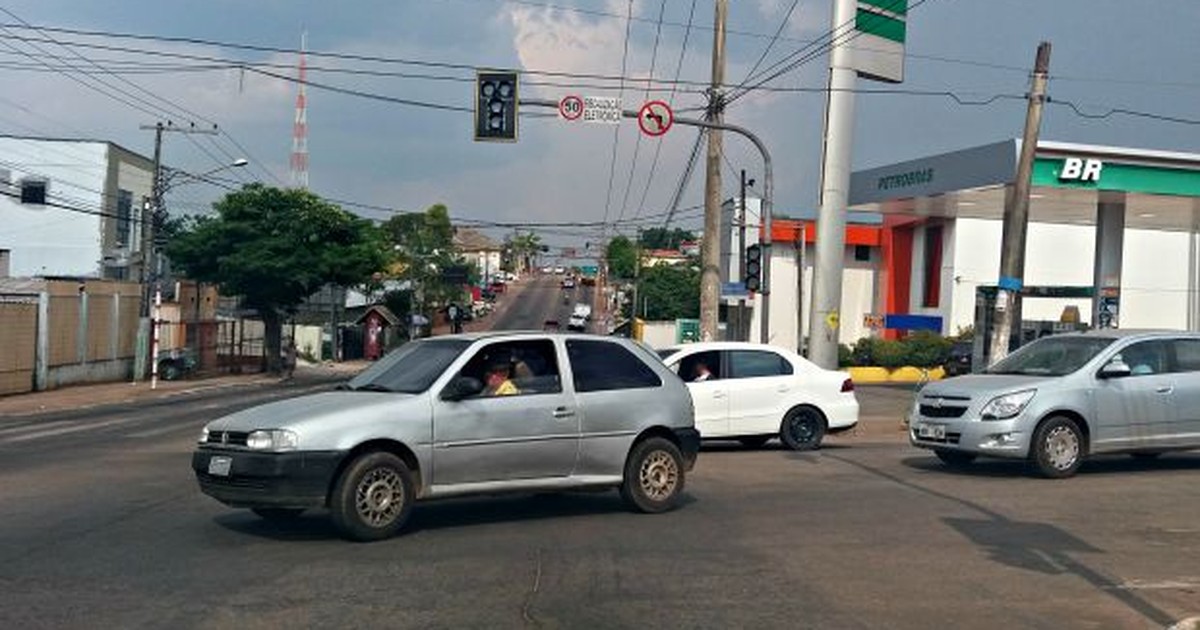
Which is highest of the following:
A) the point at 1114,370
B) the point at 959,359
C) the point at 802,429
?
the point at 1114,370

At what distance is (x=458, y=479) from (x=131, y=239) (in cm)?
6545

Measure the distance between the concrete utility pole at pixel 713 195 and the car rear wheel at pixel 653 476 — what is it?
15163 mm

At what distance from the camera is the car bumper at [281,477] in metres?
9.28

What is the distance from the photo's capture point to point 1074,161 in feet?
96.7

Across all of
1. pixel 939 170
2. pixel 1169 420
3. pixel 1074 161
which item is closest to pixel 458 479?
pixel 1169 420

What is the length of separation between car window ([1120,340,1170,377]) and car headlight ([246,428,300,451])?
9545 mm

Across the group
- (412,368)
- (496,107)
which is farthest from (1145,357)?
(496,107)

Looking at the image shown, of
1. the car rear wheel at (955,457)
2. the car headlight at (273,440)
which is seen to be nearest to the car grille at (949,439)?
the car rear wheel at (955,457)

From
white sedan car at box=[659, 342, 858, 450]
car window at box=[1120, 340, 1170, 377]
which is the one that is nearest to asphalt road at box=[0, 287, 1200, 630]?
car window at box=[1120, 340, 1170, 377]

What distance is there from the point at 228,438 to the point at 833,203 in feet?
60.7

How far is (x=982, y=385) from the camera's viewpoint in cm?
1421

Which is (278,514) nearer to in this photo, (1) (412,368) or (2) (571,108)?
(1) (412,368)

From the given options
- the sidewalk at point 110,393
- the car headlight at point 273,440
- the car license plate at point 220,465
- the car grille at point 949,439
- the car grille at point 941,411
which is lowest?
the sidewalk at point 110,393

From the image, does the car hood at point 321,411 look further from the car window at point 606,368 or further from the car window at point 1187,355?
the car window at point 1187,355
